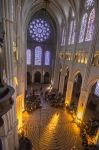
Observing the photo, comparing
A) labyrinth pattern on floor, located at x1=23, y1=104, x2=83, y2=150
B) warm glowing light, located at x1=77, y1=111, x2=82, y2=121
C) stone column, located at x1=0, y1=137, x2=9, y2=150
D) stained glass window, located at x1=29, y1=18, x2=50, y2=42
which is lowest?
labyrinth pattern on floor, located at x1=23, y1=104, x2=83, y2=150

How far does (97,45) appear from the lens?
36.4 feet

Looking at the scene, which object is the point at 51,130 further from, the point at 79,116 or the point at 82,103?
the point at 82,103

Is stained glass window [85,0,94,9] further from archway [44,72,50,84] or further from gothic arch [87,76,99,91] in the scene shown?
archway [44,72,50,84]

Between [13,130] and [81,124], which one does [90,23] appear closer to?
[81,124]

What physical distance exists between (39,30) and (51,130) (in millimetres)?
19383

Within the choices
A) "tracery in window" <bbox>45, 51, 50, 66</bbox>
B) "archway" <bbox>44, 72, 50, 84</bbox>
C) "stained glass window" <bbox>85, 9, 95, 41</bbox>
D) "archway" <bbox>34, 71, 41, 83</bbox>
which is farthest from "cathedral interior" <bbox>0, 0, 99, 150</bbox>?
"archway" <bbox>34, 71, 41, 83</bbox>

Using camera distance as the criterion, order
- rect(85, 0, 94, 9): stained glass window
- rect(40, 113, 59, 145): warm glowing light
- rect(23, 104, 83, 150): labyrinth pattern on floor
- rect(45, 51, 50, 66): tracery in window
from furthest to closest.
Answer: rect(45, 51, 50, 66): tracery in window → rect(85, 0, 94, 9): stained glass window → rect(40, 113, 59, 145): warm glowing light → rect(23, 104, 83, 150): labyrinth pattern on floor

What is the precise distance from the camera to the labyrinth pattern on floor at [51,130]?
10445 mm

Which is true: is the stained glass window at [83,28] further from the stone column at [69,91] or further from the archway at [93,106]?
the archway at [93,106]

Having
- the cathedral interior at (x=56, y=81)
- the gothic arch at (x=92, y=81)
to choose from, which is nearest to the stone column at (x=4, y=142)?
the cathedral interior at (x=56, y=81)

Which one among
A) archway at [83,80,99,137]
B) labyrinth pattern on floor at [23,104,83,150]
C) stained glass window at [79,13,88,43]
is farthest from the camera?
stained glass window at [79,13,88,43]

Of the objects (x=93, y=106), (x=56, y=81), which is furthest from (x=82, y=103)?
(x=56, y=81)

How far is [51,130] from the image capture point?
12.0 metres

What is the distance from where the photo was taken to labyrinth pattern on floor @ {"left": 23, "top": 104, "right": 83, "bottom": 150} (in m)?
10.4
